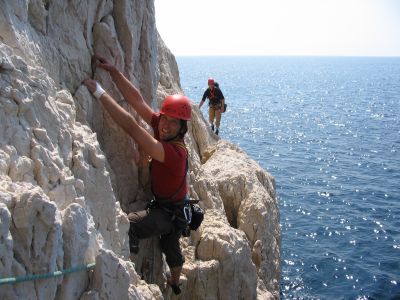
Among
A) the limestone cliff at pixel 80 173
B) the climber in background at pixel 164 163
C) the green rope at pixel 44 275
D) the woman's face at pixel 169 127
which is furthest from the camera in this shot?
the woman's face at pixel 169 127

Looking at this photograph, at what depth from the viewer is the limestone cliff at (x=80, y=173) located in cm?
503

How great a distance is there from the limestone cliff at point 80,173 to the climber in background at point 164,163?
464 millimetres

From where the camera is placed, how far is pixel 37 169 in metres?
5.65

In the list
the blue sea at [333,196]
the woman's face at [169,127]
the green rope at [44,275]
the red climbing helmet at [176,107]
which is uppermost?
the red climbing helmet at [176,107]

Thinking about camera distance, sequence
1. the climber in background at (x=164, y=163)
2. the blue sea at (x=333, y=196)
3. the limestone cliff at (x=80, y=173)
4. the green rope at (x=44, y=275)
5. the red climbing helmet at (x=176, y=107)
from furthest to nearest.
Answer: the blue sea at (x=333, y=196)
the red climbing helmet at (x=176, y=107)
the climber in background at (x=164, y=163)
the limestone cliff at (x=80, y=173)
the green rope at (x=44, y=275)

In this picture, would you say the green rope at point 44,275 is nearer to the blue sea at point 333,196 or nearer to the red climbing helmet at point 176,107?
the red climbing helmet at point 176,107

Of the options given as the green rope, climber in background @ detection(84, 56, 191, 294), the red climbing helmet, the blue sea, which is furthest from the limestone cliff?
the blue sea

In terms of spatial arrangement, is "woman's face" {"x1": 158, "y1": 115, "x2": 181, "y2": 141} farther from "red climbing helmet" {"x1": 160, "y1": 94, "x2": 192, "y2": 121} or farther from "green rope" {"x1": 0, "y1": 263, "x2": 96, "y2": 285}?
"green rope" {"x1": 0, "y1": 263, "x2": 96, "y2": 285}

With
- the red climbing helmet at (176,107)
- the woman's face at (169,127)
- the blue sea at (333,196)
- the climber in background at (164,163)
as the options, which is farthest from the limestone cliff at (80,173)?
the blue sea at (333,196)

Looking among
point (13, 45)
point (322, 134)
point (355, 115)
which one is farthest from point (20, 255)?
point (355, 115)

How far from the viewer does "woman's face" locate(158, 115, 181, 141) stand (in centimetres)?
798

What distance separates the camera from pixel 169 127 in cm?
799

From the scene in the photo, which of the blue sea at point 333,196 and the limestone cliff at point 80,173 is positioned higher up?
the limestone cliff at point 80,173

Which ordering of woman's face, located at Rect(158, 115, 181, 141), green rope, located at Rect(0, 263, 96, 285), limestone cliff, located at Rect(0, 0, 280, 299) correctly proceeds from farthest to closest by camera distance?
1. woman's face, located at Rect(158, 115, 181, 141)
2. limestone cliff, located at Rect(0, 0, 280, 299)
3. green rope, located at Rect(0, 263, 96, 285)
